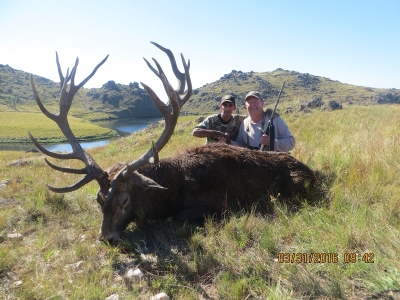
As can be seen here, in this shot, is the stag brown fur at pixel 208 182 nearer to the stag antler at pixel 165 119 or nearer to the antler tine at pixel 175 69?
the stag antler at pixel 165 119

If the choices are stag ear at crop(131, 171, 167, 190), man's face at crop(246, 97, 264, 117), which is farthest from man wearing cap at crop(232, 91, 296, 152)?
stag ear at crop(131, 171, 167, 190)

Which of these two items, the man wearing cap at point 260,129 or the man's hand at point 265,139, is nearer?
the man's hand at point 265,139

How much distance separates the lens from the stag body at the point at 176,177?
4.33 meters

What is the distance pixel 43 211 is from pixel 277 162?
4.56m

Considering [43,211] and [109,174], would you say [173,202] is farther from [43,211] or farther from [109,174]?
[43,211]

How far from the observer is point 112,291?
10.1 ft

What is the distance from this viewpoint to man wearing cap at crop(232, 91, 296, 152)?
20.8ft

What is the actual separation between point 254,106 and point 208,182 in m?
2.47

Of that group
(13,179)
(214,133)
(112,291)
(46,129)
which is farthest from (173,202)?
(46,129)

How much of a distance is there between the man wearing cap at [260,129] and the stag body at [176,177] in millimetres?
808

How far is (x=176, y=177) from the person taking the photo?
4977 mm

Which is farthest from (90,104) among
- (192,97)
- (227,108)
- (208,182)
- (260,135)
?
(208,182)
